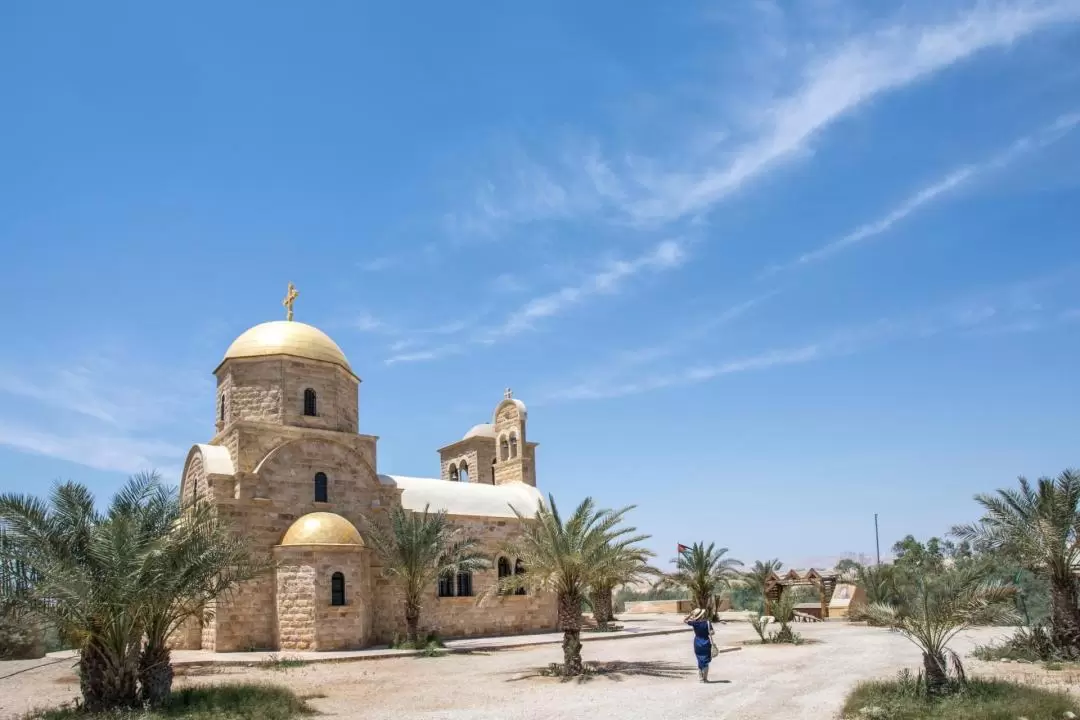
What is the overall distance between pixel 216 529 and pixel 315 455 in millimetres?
11243

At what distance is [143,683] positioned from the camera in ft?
37.5

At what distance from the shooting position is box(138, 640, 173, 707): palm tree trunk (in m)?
11.4

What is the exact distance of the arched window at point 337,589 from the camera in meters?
21.9

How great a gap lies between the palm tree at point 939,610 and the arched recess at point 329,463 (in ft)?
54.9

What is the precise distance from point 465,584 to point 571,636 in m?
12.4

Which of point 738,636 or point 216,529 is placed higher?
point 216,529

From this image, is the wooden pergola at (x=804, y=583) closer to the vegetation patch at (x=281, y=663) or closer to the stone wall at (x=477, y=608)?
the stone wall at (x=477, y=608)

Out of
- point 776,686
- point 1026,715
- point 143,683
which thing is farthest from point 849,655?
point 143,683

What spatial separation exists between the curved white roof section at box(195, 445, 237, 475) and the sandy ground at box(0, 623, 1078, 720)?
5.95m

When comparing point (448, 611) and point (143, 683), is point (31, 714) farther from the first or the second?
point (448, 611)

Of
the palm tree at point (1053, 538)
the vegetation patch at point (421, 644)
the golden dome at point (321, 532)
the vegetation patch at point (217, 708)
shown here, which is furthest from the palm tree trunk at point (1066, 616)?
the golden dome at point (321, 532)

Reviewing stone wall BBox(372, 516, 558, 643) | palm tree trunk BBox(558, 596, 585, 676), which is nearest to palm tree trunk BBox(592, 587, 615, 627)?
stone wall BBox(372, 516, 558, 643)

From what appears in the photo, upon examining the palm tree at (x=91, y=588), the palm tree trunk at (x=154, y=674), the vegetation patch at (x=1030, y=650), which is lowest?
the vegetation patch at (x=1030, y=650)

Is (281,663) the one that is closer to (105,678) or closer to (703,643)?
(105,678)
